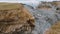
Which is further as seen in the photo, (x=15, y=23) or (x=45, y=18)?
(x=45, y=18)

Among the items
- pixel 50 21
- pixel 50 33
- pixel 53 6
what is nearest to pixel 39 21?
pixel 50 21

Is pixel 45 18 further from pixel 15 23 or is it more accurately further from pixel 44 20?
pixel 15 23

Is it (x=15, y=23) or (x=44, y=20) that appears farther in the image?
(x=44, y=20)

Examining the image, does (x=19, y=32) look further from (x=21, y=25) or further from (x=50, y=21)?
(x=50, y=21)

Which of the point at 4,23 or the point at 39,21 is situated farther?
the point at 39,21

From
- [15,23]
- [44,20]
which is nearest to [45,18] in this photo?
[44,20]

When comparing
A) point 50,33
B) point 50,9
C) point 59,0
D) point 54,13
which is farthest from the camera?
point 59,0

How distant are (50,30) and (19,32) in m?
0.24

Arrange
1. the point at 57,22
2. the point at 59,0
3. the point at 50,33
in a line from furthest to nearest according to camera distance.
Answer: the point at 59,0 → the point at 57,22 → the point at 50,33

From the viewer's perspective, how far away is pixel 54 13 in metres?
1.25

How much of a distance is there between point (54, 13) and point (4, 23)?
1.78 feet

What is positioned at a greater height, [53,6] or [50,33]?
[53,6]

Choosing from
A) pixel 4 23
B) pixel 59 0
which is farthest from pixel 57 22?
pixel 59 0

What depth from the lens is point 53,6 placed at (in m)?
1.44
